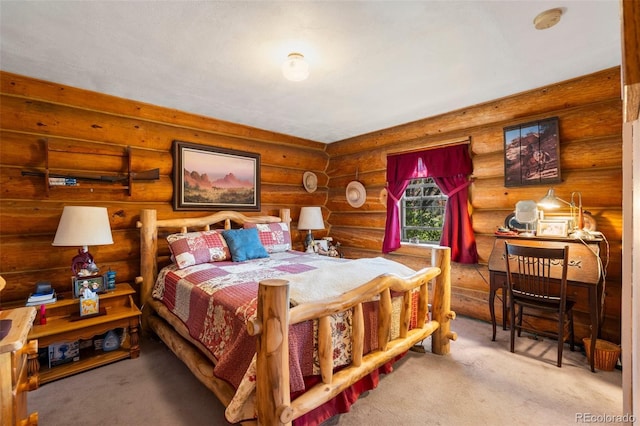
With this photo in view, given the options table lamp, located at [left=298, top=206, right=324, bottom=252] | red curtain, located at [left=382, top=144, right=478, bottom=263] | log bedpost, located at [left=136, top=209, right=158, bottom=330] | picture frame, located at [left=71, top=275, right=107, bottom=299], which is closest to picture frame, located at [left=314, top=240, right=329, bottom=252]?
table lamp, located at [left=298, top=206, right=324, bottom=252]

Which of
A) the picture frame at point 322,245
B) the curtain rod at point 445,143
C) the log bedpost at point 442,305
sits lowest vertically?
the log bedpost at point 442,305

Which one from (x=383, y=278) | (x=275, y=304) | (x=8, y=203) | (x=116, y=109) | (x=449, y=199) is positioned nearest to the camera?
(x=275, y=304)

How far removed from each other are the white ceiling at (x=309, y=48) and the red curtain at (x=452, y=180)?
0.67 m

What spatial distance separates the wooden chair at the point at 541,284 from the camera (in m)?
2.25

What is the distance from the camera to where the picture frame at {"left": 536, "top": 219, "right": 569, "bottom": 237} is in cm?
254

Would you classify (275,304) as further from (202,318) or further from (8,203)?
(8,203)

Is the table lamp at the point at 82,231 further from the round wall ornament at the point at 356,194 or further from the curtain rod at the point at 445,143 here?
the curtain rod at the point at 445,143

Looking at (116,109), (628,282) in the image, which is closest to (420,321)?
(628,282)

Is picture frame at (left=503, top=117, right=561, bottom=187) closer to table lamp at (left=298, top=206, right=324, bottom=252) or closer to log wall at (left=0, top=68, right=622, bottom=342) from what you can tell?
log wall at (left=0, top=68, right=622, bottom=342)

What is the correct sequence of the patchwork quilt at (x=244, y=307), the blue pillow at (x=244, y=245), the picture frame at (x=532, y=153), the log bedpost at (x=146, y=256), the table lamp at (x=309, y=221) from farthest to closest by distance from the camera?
the table lamp at (x=309, y=221) → the blue pillow at (x=244, y=245) → the log bedpost at (x=146, y=256) → the picture frame at (x=532, y=153) → the patchwork quilt at (x=244, y=307)

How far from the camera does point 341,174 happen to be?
A: 478 centimetres

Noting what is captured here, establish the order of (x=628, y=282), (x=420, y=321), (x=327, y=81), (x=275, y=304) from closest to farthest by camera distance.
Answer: (x=628, y=282) → (x=275, y=304) → (x=420, y=321) → (x=327, y=81)

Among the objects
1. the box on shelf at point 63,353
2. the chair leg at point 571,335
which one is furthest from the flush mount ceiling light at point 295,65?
the chair leg at point 571,335

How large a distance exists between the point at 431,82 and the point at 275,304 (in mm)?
2462
